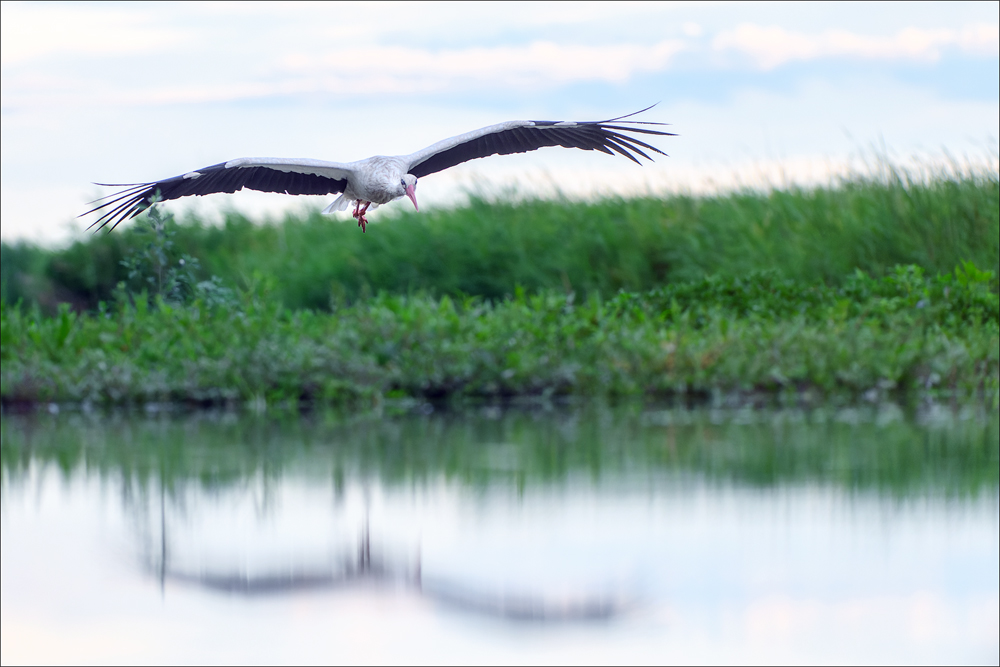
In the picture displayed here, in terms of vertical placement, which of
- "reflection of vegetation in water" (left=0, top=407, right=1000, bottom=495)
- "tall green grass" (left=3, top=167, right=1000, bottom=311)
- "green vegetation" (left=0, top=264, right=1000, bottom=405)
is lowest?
"reflection of vegetation in water" (left=0, top=407, right=1000, bottom=495)

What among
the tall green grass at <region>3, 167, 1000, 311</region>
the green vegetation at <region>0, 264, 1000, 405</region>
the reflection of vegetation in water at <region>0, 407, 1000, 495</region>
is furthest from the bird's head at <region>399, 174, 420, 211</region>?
the tall green grass at <region>3, 167, 1000, 311</region>

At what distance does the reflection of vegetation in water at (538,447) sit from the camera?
5652mm

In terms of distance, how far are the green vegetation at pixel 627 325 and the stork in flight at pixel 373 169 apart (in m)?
1.45

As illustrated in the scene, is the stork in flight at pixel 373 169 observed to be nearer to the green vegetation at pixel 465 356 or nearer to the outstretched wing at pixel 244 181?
the outstretched wing at pixel 244 181

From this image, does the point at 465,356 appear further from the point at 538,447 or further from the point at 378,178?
the point at 378,178

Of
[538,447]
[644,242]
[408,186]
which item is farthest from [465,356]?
[644,242]

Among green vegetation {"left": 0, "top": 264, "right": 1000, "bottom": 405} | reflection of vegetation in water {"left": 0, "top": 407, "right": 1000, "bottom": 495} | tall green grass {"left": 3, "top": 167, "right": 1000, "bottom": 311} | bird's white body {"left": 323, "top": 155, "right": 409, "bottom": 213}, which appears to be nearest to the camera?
reflection of vegetation in water {"left": 0, "top": 407, "right": 1000, "bottom": 495}

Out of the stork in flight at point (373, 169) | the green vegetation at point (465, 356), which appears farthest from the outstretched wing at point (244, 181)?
the green vegetation at point (465, 356)

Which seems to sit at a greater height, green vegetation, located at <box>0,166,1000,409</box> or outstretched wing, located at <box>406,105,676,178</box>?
outstretched wing, located at <box>406,105,676,178</box>

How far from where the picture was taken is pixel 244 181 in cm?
650

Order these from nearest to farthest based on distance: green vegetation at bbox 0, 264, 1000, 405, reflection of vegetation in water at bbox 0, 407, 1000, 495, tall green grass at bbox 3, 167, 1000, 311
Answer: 1. reflection of vegetation in water at bbox 0, 407, 1000, 495
2. green vegetation at bbox 0, 264, 1000, 405
3. tall green grass at bbox 3, 167, 1000, 311

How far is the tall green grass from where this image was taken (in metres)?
11.1

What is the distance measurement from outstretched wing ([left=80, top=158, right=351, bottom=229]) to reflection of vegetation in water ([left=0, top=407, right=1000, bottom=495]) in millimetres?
1167

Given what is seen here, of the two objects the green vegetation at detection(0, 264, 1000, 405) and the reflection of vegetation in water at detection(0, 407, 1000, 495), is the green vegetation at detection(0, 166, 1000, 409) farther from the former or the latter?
the reflection of vegetation in water at detection(0, 407, 1000, 495)
